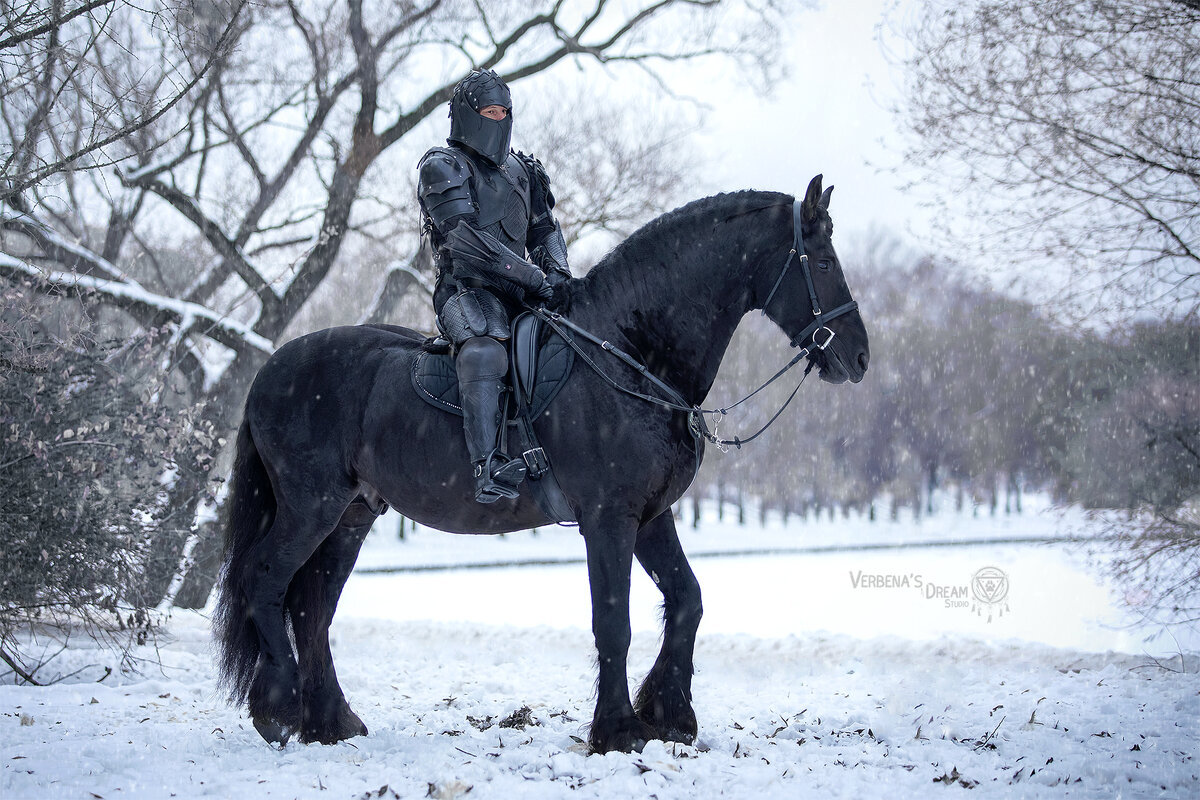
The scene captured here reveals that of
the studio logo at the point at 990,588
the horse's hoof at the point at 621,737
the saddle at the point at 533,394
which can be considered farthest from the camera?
the studio logo at the point at 990,588

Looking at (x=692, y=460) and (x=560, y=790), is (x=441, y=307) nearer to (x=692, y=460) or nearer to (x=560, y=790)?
(x=692, y=460)

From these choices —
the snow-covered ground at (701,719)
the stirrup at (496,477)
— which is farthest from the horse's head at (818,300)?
the snow-covered ground at (701,719)

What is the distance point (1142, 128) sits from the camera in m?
6.71

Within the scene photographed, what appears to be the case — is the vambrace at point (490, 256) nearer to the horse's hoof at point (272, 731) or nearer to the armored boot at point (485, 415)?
the armored boot at point (485, 415)

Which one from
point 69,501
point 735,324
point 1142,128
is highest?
point 1142,128

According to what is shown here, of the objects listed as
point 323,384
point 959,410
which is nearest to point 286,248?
point 323,384

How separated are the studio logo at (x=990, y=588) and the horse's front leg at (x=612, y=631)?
6926mm

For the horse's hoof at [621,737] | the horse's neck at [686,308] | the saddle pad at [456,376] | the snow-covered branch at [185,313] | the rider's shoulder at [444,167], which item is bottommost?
the horse's hoof at [621,737]

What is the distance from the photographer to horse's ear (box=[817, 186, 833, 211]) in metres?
4.25

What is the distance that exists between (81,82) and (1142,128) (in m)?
7.09

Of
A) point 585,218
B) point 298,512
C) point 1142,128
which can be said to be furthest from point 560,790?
point 585,218

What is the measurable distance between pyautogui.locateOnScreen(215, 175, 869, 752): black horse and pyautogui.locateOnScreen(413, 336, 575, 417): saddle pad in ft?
0.20

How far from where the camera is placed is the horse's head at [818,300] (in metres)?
4.19

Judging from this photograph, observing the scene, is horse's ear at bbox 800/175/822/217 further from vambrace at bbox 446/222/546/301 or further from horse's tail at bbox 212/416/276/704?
horse's tail at bbox 212/416/276/704
